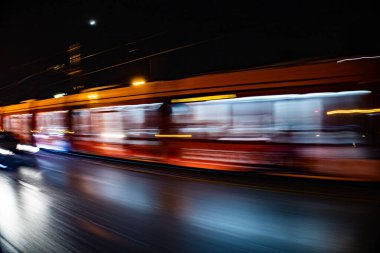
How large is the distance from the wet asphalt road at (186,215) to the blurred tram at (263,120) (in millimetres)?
708

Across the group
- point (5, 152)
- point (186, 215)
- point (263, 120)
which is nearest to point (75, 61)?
point (5, 152)

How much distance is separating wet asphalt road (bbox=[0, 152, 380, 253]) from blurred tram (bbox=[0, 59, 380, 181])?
2.32 feet

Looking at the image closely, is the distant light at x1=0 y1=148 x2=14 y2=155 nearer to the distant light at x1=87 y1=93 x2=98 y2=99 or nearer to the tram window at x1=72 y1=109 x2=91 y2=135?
the tram window at x1=72 y1=109 x2=91 y2=135

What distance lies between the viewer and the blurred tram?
30.8ft

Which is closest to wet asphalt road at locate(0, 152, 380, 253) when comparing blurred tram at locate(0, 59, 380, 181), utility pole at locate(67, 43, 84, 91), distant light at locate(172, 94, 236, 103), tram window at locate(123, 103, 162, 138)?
blurred tram at locate(0, 59, 380, 181)

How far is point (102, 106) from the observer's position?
56.6 feet

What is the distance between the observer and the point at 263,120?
1078cm

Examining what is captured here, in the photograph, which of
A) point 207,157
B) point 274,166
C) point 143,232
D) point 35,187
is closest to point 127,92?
point 207,157

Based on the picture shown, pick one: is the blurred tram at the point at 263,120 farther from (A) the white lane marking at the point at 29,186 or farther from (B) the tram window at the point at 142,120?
(A) the white lane marking at the point at 29,186

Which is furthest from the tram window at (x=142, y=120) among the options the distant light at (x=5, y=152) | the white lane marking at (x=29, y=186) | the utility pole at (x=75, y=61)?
the utility pole at (x=75, y=61)

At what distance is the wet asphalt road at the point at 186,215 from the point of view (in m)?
5.59

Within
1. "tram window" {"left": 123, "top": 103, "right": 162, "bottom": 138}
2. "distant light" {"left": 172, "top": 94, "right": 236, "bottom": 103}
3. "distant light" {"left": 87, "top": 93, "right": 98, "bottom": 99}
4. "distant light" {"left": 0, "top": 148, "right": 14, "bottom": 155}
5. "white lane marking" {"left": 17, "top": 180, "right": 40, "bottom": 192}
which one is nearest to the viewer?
"white lane marking" {"left": 17, "top": 180, "right": 40, "bottom": 192}

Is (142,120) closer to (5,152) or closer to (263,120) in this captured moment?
(5,152)

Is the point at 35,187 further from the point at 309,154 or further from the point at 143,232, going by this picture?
the point at 309,154
